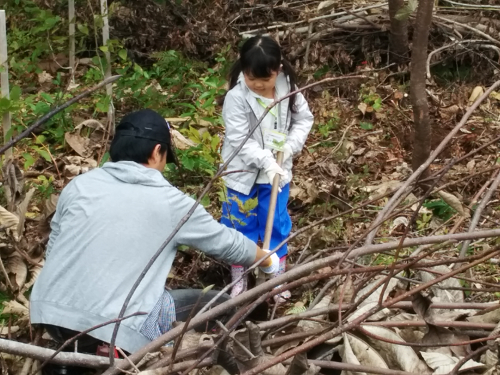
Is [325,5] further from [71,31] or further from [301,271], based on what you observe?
[301,271]

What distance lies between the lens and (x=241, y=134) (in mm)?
3604

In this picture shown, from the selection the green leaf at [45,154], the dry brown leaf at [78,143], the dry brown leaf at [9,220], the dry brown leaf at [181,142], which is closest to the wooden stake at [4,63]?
the green leaf at [45,154]

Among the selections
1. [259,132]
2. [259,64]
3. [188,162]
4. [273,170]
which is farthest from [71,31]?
[273,170]

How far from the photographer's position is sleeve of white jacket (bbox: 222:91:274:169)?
11.6 feet

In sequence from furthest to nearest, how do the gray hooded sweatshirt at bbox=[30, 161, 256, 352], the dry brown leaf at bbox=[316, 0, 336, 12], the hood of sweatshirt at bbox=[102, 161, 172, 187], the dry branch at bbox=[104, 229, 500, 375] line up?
1. the dry brown leaf at bbox=[316, 0, 336, 12]
2. the hood of sweatshirt at bbox=[102, 161, 172, 187]
3. the gray hooded sweatshirt at bbox=[30, 161, 256, 352]
4. the dry branch at bbox=[104, 229, 500, 375]

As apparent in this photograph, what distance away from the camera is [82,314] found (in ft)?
8.04

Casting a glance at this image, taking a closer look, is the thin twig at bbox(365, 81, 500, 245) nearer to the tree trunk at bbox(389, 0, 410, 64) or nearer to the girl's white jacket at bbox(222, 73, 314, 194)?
the girl's white jacket at bbox(222, 73, 314, 194)

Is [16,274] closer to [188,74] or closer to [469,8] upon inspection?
[188,74]

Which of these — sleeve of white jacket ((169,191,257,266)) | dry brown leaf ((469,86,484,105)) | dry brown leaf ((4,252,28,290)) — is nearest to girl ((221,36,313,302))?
sleeve of white jacket ((169,191,257,266))

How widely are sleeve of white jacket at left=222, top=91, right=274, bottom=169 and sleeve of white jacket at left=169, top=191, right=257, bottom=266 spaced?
84cm

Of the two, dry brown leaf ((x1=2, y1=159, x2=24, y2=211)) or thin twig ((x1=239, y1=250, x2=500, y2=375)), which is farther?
dry brown leaf ((x1=2, y1=159, x2=24, y2=211))

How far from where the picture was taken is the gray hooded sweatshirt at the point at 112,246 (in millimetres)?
2451

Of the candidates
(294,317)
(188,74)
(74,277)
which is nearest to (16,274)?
(74,277)

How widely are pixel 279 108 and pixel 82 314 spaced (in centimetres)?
166
